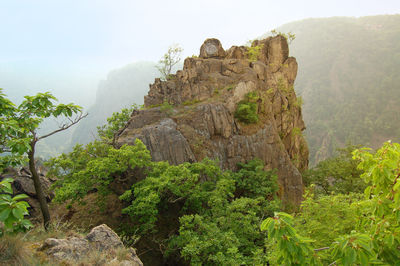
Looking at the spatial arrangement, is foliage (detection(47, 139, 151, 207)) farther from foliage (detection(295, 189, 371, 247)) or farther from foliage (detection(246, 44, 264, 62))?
foliage (detection(246, 44, 264, 62))

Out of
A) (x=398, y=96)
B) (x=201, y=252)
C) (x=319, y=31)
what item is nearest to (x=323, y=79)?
(x=398, y=96)

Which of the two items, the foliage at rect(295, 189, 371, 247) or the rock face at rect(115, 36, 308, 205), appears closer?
the foliage at rect(295, 189, 371, 247)

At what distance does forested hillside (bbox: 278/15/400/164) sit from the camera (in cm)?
9119

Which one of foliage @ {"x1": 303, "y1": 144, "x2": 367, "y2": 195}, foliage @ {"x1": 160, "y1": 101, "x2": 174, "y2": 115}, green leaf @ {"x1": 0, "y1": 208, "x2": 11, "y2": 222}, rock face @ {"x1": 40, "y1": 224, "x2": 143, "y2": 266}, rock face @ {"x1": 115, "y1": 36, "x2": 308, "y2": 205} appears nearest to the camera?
green leaf @ {"x1": 0, "y1": 208, "x2": 11, "y2": 222}

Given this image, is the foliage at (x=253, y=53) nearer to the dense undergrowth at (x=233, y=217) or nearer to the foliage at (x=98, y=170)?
the dense undergrowth at (x=233, y=217)

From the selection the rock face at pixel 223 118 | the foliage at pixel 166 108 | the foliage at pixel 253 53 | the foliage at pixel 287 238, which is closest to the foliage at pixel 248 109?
the rock face at pixel 223 118

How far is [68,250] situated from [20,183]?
1423 centimetres

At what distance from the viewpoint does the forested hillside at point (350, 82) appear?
91188mm

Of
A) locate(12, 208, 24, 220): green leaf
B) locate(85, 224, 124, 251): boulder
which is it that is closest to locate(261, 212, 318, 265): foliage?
locate(12, 208, 24, 220): green leaf

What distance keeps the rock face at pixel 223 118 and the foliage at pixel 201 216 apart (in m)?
4.20

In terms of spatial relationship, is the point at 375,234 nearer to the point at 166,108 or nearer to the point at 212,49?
the point at 166,108

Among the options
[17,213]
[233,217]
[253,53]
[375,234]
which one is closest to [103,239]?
[17,213]

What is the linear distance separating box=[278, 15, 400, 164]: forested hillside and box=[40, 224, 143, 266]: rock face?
3359 inches

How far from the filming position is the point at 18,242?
198 inches
